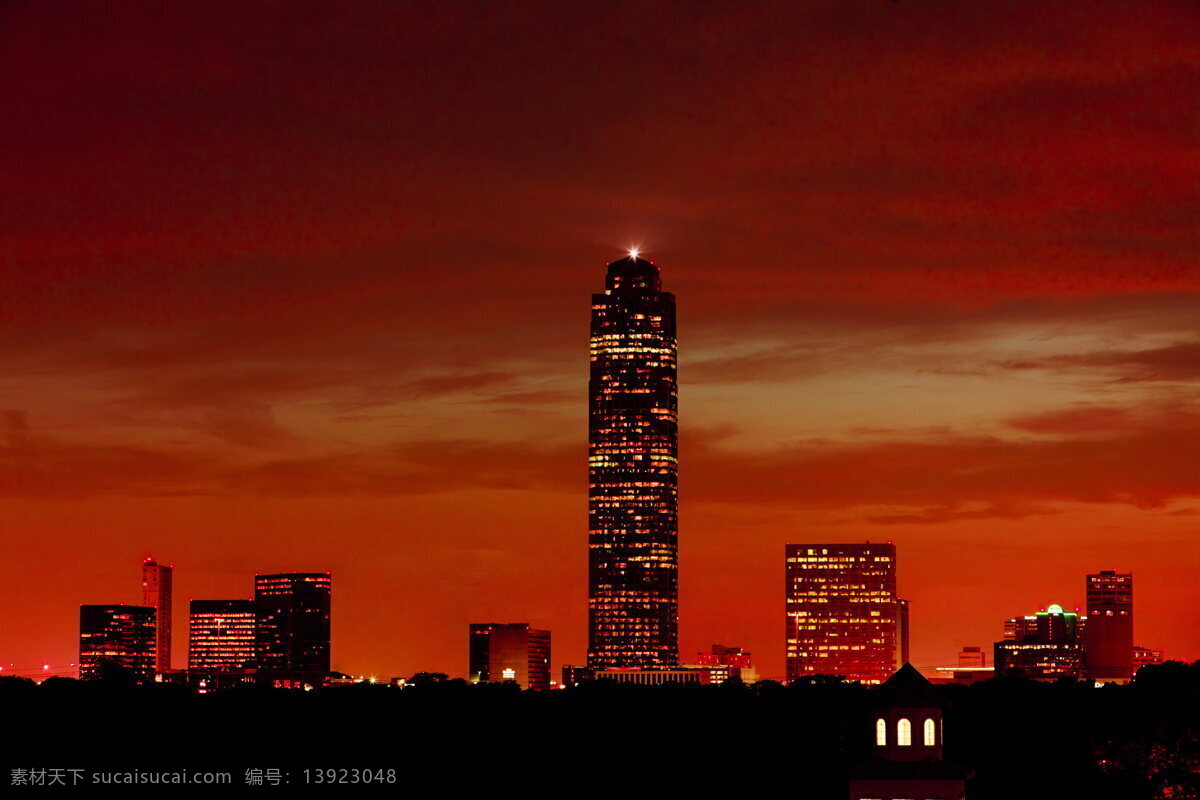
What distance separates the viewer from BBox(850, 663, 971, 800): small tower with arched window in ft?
267

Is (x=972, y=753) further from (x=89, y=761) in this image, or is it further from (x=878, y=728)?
(x=878, y=728)

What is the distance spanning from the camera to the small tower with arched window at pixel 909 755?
8131 centimetres

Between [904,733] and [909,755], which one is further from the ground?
[904,733]

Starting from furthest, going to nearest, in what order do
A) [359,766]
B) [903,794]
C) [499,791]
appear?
[359,766]
[499,791]
[903,794]

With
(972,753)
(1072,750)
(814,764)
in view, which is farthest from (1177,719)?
(814,764)

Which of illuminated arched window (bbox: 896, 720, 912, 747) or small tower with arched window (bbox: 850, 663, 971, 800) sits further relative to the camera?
illuminated arched window (bbox: 896, 720, 912, 747)

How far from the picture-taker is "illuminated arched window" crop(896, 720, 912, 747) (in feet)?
269

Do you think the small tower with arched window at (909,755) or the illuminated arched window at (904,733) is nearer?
the small tower with arched window at (909,755)

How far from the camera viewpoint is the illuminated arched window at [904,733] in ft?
269

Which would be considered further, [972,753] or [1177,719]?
[972,753]

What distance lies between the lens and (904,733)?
82.2 m

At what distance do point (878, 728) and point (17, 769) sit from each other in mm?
100779

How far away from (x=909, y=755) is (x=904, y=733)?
37.0 inches

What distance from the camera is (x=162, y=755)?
7318 inches
